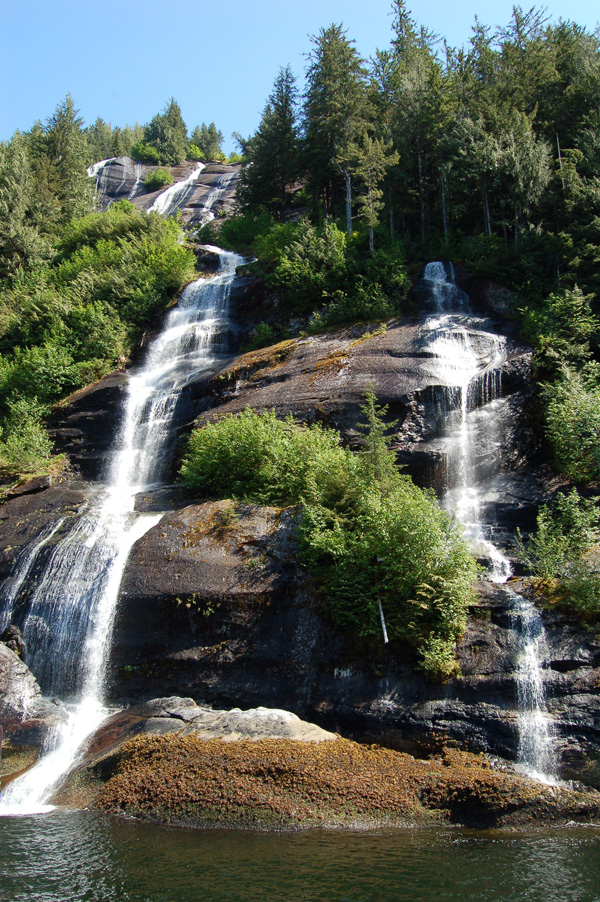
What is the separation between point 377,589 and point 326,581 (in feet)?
4.34

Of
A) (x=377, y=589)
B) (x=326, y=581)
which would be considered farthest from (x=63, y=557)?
(x=377, y=589)

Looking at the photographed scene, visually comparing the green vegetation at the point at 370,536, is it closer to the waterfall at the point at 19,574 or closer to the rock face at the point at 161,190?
the waterfall at the point at 19,574

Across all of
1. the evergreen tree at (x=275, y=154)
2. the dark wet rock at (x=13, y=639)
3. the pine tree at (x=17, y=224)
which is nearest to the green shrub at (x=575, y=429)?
the dark wet rock at (x=13, y=639)

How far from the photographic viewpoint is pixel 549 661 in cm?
1207

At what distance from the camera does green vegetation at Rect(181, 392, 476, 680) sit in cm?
1277

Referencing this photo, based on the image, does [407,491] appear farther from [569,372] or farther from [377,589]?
[569,372]

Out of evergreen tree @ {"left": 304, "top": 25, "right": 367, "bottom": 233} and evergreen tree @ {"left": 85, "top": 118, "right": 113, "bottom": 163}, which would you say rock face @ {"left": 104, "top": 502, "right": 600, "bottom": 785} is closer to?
evergreen tree @ {"left": 304, "top": 25, "right": 367, "bottom": 233}

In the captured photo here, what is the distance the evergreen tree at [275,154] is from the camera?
1606 inches

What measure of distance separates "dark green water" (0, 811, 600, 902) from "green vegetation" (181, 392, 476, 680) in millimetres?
3441

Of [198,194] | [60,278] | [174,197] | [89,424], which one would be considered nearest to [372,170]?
[60,278]

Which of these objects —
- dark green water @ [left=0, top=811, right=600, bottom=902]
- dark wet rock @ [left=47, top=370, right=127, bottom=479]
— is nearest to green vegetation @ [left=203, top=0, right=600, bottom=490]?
dark wet rock @ [left=47, top=370, right=127, bottom=479]

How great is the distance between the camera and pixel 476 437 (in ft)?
63.6

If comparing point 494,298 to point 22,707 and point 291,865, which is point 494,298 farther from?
point 291,865

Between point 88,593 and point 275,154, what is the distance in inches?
1388
